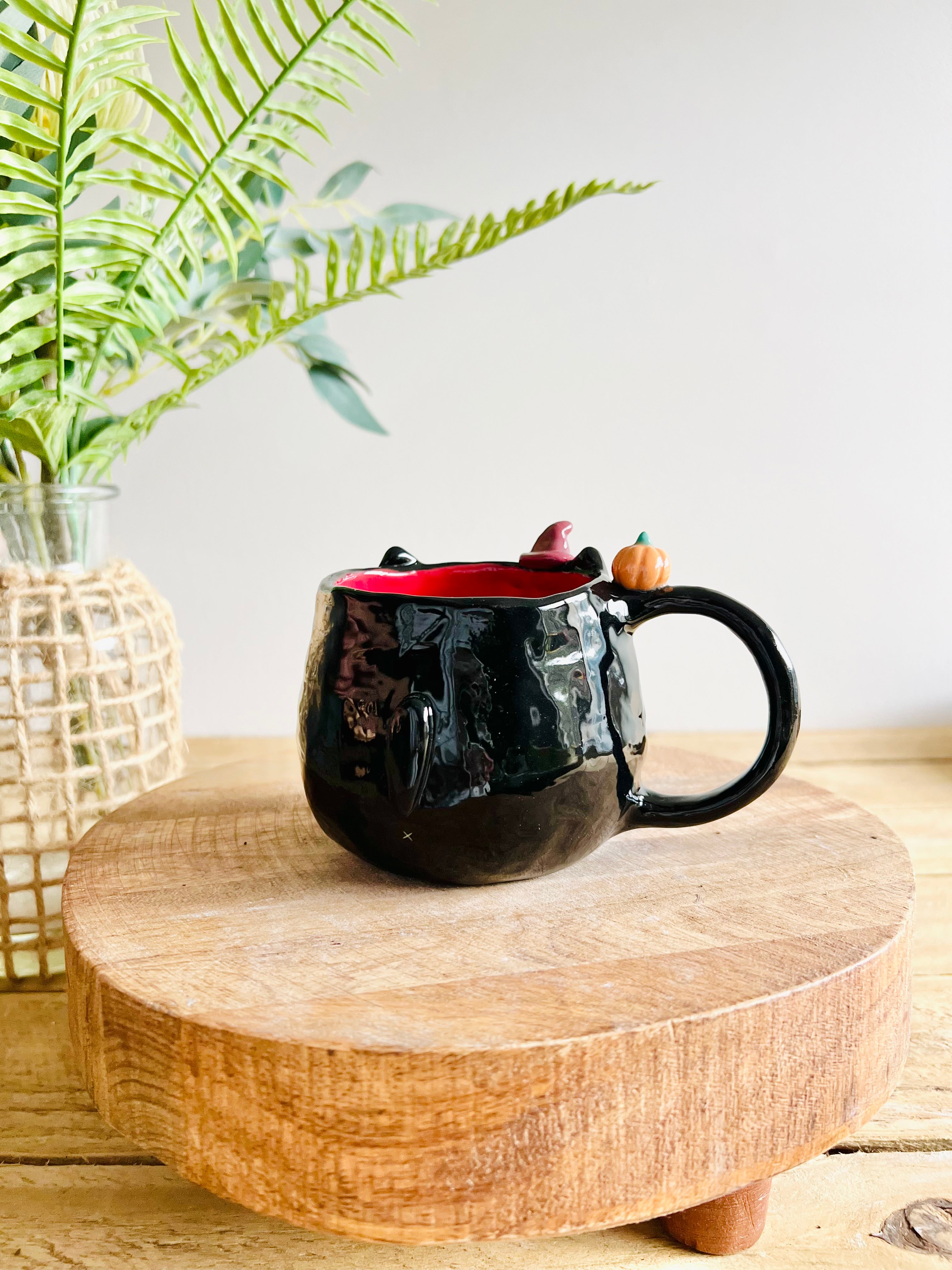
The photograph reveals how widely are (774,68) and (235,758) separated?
3.26 ft

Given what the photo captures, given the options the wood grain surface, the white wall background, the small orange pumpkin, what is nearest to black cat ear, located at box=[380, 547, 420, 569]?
the small orange pumpkin

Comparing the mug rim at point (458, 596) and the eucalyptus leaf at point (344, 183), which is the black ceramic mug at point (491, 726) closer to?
the mug rim at point (458, 596)

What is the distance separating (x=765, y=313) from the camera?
3.75 feet

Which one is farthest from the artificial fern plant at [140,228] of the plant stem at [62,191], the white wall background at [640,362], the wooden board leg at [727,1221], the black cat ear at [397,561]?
the wooden board leg at [727,1221]

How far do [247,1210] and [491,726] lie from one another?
27 cm

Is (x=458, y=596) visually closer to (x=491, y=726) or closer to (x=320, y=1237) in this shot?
(x=491, y=726)

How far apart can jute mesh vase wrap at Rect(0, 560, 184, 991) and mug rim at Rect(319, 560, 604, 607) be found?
0.70 ft

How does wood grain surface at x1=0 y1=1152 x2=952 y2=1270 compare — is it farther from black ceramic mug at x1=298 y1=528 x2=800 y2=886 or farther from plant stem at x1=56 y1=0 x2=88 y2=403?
plant stem at x1=56 y1=0 x2=88 y2=403

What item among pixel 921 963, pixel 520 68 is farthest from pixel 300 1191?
pixel 520 68

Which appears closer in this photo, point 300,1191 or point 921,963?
point 300,1191

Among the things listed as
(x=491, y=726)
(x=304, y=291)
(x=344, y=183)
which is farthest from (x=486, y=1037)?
(x=344, y=183)

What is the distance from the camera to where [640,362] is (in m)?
1.14

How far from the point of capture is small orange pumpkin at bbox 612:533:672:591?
482 millimetres

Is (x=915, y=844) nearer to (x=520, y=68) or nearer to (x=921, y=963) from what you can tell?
(x=921, y=963)
